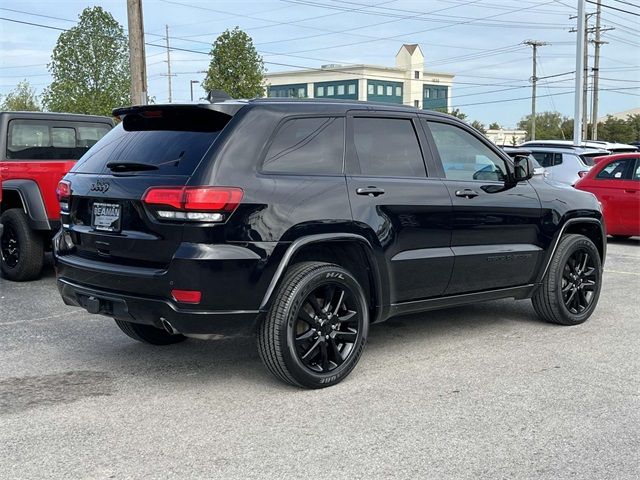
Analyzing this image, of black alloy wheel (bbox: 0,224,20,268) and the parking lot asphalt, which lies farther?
black alloy wheel (bbox: 0,224,20,268)

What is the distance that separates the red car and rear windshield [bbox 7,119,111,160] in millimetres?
8221

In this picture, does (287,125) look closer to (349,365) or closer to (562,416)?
(349,365)

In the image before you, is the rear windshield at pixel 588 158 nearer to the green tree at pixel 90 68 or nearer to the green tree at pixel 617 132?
the green tree at pixel 90 68

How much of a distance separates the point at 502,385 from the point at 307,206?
1.74m

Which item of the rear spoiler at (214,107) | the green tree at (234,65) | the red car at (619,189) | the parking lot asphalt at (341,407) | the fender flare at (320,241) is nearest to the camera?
the parking lot asphalt at (341,407)

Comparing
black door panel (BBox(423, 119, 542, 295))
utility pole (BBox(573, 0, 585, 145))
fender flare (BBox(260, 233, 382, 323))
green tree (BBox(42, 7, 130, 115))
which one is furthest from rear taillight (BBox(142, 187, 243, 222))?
green tree (BBox(42, 7, 130, 115))

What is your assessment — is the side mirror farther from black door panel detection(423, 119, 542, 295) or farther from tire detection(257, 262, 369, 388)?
tire detection(257, 262, 369, 388)

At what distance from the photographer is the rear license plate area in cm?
486

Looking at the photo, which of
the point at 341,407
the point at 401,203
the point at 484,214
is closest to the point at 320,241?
the point at 401,203

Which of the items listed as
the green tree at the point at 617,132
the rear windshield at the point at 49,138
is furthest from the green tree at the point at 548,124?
the rear windshield at the point at 49,138

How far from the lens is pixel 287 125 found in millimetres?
5035

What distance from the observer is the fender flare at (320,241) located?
4684mm

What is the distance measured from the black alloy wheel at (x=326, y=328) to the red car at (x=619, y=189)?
8.90m

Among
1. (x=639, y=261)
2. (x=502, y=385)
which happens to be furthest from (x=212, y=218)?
(x=639, y=261)
